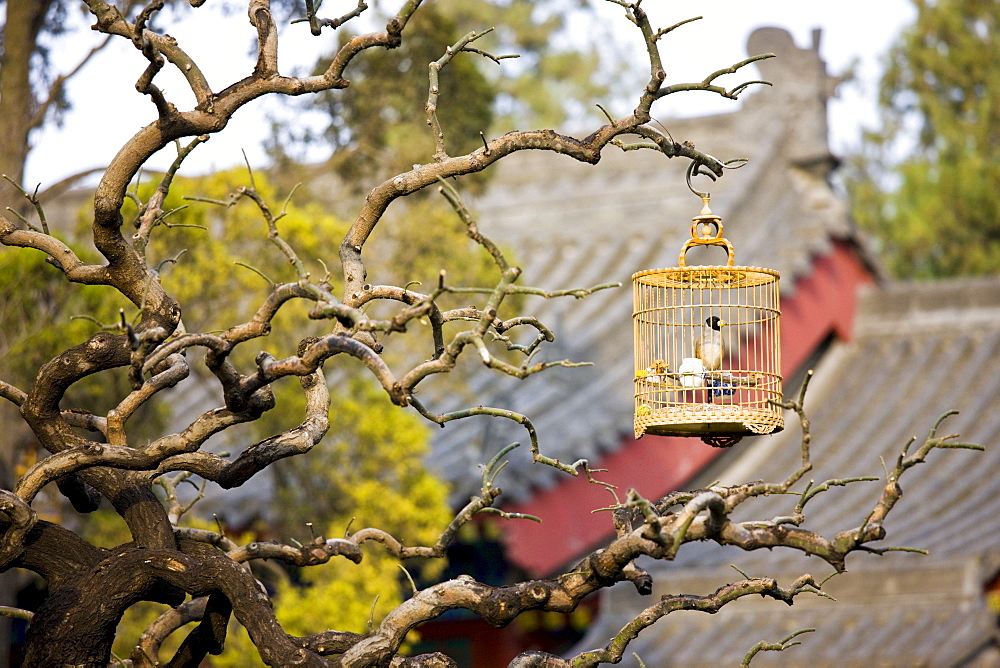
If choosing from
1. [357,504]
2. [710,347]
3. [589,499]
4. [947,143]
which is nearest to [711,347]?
[710,347]

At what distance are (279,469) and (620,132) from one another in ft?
14.3

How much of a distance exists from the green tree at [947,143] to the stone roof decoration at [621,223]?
433 cm

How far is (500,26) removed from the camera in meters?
21.5

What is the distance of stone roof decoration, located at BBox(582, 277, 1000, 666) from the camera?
25.5 feet

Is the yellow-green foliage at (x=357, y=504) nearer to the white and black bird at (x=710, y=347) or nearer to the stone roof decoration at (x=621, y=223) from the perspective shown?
the stone roof decoration at (x=621, y=223)

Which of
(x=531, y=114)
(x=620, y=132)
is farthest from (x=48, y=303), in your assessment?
(x=531, y=114)

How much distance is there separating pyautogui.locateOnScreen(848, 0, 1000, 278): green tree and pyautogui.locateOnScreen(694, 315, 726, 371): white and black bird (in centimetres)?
1112

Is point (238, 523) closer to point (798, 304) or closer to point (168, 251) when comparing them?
point (168, 251)

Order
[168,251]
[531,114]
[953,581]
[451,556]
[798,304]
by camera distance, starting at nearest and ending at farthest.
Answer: [168,251], [953,581], [451,556], [798,304], [531,114]

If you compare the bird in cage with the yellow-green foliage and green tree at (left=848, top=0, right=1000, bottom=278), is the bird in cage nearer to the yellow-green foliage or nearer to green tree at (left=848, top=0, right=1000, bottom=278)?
the yellow-green foliage

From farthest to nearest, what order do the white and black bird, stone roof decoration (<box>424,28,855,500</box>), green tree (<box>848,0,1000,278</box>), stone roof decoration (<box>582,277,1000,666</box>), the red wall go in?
green tree (<box>848,0,1000,278</box>) < stone roof decoration (<box>424,28,855,500</box>) < the red wall < stone roof decoration (<box>582,277,1000,666</box>) < the white and black bird

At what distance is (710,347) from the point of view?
14.5 feet

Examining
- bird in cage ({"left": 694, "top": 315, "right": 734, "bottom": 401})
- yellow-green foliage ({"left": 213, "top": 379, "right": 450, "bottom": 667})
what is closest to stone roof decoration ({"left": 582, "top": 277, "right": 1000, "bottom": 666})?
yellow-green foliage ({"left": 213, "top": 379, "right": 450, "bottom": 667})

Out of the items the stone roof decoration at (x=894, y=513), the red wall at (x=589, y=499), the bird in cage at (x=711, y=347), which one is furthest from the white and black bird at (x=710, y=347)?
the stone roof decoration at (x=894, y=513)
